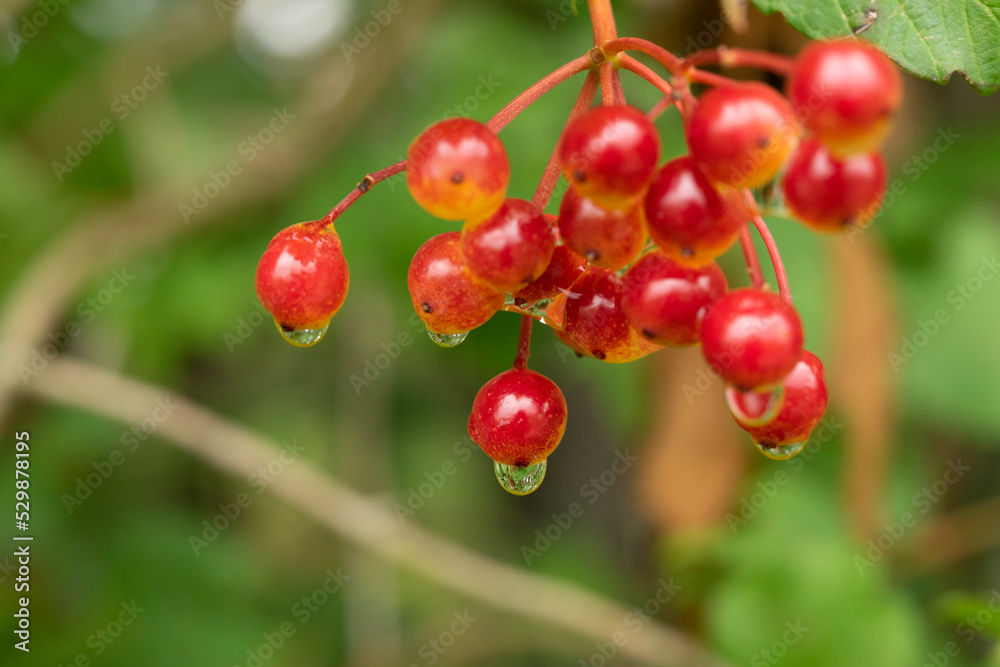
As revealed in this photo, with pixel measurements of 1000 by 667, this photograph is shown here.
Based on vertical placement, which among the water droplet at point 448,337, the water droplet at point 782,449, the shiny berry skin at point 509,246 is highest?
the shiny berry skin at point 509,246

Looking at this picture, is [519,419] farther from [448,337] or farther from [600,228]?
[600,228]

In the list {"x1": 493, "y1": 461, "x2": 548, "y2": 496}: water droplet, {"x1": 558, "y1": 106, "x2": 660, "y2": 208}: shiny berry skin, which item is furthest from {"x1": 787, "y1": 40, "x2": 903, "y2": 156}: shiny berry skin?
{"x1": 493, "y1": 461, "x2": 548, "y2": 496}: water droplet

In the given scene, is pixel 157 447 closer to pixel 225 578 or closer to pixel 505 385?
pixel 225 578

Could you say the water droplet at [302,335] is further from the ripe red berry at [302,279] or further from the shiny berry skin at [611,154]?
the shiny berry skin at [611,154]

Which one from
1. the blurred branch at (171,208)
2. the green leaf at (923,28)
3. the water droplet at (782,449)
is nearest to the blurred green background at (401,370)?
the blurred branch at (171,208)

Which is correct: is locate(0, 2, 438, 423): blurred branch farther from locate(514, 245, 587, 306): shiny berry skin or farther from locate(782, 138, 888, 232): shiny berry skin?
locate(782, 138, 888, 232): shiny berry skin

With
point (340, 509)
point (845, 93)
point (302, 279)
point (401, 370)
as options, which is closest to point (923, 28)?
point (845, 93)
